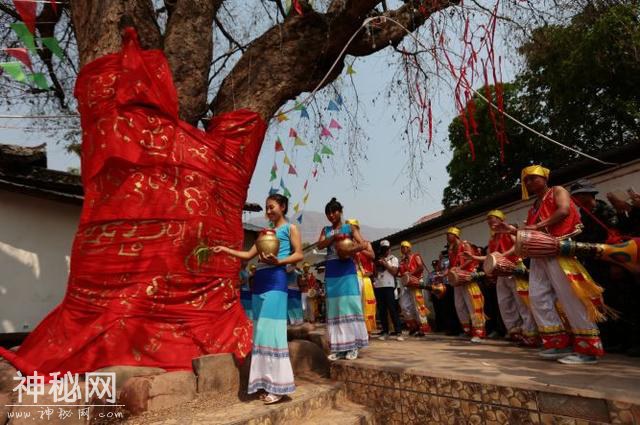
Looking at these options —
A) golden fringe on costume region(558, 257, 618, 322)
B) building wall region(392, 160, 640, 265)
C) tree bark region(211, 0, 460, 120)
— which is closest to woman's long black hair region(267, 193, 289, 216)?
tree bark region(211, 0, 460, 120)

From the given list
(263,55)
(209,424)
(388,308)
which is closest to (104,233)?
(209,424)

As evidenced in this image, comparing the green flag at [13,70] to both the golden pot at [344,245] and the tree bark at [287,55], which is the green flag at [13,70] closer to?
the tree bark at [287,55]

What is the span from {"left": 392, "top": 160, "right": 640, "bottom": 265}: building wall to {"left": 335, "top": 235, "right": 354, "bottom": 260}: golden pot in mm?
5158

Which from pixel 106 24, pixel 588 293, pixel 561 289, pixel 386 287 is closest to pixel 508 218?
pixel 386 287

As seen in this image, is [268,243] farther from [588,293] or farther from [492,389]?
[588,293]

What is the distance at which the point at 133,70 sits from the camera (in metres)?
4.41

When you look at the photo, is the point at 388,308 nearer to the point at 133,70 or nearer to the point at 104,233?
the point at 104,233

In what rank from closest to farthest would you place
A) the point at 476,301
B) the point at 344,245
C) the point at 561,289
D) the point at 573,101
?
the point at 561,289, the point at 344,245, the point at 476,301, the point at 573,101

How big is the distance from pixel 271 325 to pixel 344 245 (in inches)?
54.4

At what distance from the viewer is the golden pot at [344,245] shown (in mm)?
4566

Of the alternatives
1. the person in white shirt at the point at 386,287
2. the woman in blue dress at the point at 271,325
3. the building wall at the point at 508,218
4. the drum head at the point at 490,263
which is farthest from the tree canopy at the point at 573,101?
the woman in blue dress at the point at 271,325

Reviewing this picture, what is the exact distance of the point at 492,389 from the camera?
2.89 meters

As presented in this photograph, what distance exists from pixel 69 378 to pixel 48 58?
773 centimetres

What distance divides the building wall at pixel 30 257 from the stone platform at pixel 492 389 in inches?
217
